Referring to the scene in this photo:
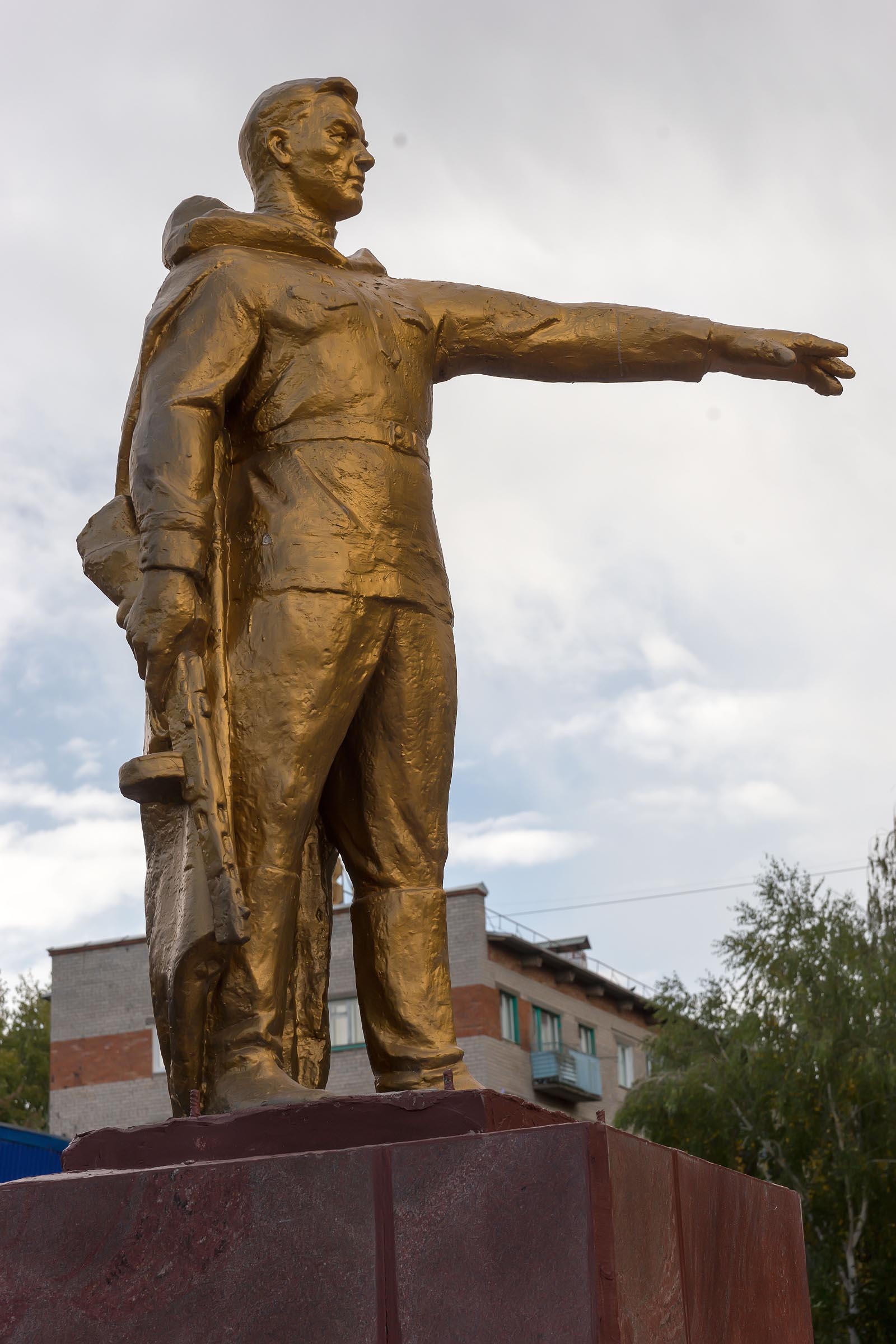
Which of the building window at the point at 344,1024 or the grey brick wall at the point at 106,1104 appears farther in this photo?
the grey brick wall at the point at 106,1104

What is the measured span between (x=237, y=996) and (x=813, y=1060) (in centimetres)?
1753

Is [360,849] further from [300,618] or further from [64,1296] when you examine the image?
[64,1296]

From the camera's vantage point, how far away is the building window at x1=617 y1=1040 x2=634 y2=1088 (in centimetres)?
3519

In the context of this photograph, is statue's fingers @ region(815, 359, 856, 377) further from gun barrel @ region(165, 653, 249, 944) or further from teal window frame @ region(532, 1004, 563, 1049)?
teal window frame @ region(532, 1004, 563, 1049)

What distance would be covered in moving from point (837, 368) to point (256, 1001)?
2714 millimetres

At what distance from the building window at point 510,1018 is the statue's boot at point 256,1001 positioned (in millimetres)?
26466

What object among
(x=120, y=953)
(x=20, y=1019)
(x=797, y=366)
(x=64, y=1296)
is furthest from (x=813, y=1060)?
(x=20, y=1019)

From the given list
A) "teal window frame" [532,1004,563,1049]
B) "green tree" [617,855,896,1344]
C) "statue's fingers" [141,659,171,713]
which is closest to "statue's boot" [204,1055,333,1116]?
"statue's fingers" [141,659,171,713]

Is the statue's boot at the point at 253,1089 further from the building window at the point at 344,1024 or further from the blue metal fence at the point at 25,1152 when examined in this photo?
the building window at the point at 344,1024

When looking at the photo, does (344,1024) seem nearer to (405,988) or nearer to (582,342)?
(582,342)

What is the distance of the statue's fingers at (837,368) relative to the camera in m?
5.51

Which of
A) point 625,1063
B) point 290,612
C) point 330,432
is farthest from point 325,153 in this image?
point 625,1063

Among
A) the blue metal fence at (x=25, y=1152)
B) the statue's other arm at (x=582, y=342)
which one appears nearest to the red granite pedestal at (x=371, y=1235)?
the statue's other arm at (x=582, y=342)

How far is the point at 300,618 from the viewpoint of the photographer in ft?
15.2
